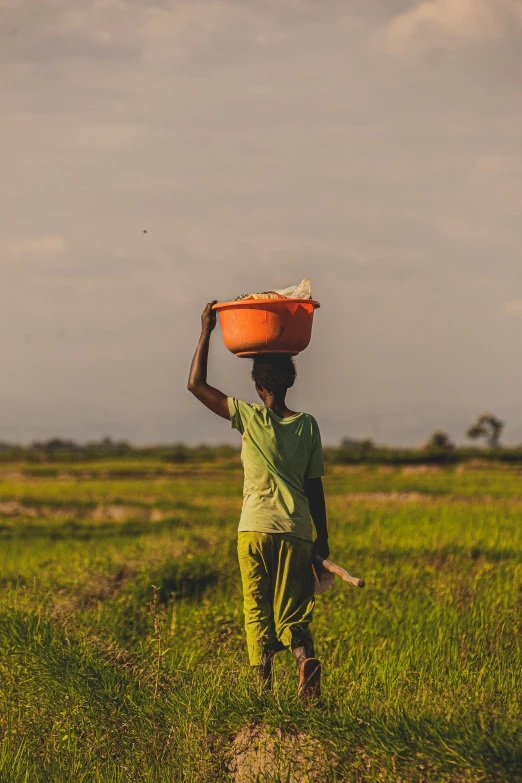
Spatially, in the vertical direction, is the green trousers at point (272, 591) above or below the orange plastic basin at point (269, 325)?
below

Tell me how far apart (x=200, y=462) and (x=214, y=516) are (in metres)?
32.1

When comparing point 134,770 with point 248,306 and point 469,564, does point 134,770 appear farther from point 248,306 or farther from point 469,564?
point 469,564

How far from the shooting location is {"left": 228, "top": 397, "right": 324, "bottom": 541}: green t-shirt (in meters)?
4.68

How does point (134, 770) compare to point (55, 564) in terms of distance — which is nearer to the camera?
point (134, 770)

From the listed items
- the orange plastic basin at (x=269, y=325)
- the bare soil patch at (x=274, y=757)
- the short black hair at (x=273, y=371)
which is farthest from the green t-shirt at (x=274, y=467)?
the bare soil patch at (x=274, y=757)

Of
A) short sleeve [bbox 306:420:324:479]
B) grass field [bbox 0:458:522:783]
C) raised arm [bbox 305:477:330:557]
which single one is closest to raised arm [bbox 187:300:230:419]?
short sleeve [bbox 306:420:324:479]

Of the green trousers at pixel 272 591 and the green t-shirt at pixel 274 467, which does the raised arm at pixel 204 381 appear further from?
the green trousers at pixel 272 591

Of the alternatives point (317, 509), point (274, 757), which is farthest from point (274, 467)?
point (274, 757)

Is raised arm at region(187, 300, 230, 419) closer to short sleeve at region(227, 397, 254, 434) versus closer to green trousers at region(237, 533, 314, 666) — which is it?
short sleeve at region(227, 397, 254, 434)

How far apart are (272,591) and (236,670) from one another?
18.3 inches

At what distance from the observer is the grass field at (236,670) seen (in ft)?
12.4

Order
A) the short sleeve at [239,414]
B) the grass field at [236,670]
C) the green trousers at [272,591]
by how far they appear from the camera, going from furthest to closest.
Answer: the short sleeve at [239,414], the green trousers at [272,591], the grass field at [236,670]

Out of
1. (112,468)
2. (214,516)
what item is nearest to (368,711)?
(214,516)

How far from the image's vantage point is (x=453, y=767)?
343cm
